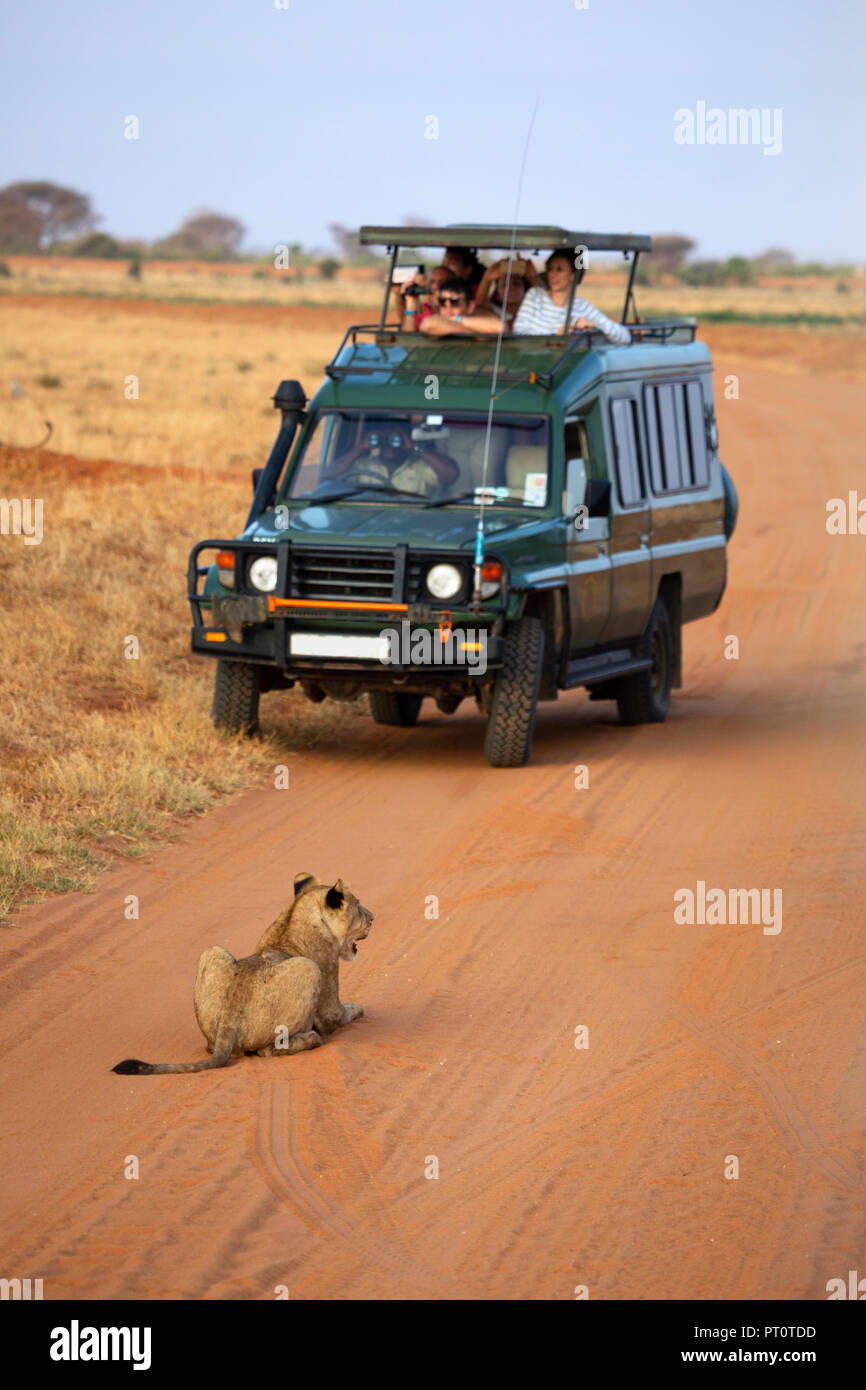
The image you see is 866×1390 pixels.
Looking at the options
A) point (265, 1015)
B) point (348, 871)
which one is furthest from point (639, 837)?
point (265, 1015)

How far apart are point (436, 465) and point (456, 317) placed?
1.61m

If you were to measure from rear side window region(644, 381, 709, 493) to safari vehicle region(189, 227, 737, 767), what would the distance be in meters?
0.02

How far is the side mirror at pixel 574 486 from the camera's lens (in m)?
11.0

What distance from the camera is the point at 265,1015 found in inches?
242

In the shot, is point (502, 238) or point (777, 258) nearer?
point (502, 238)

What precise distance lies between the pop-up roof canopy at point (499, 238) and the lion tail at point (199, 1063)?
6.43 metres

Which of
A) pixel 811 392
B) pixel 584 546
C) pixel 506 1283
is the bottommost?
pixel 506 1283

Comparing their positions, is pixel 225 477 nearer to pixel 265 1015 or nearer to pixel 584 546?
pixel 584 546

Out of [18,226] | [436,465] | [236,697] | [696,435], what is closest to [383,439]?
[436,465]

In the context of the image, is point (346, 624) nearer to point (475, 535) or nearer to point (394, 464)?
point (475, 535)

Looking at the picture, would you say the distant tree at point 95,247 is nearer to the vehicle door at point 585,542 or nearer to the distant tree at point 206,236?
the distant tree at point 206,236

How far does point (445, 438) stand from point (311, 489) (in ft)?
2.81

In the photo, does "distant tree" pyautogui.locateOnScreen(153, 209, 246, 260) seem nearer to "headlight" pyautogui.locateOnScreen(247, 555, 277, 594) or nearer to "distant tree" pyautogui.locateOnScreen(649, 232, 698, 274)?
"distant tree" pyautogui.locateOnScreen(649, 232, 698, 274)

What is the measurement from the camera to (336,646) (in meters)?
10.1
